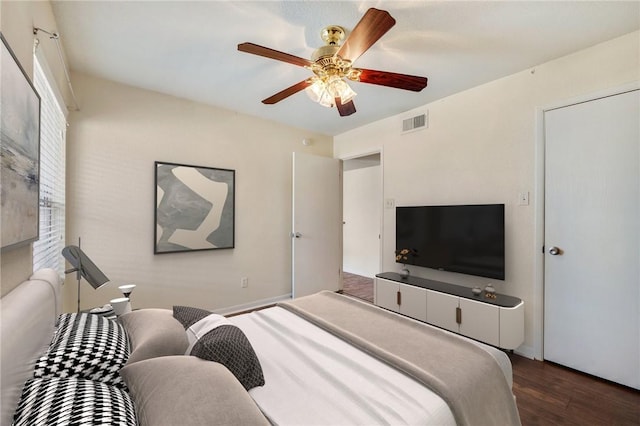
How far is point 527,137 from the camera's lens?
8.08 feet

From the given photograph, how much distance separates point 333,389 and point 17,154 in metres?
1.46

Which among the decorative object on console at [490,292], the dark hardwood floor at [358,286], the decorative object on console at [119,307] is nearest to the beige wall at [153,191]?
the dark hardwood floor at [358,286]

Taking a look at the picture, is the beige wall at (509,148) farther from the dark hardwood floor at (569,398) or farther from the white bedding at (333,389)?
the white bedding at (333,389)

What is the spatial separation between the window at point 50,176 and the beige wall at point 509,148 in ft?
10.7

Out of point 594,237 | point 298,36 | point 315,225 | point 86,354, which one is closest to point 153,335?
point 86,354

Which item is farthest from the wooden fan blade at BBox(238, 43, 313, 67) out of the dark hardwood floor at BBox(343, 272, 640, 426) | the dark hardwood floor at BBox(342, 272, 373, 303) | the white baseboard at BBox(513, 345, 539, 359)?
the dark hardwood floor at BBox(342, 272, 373, 303)

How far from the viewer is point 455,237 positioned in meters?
2.81

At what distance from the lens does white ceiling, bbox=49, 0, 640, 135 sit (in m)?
1.71

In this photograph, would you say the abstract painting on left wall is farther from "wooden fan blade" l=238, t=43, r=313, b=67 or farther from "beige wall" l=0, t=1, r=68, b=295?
"wooden fan blade" l=238, t=43, r=313, b=67

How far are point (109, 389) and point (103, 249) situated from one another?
2.32 m

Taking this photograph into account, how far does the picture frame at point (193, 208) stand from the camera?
2.94m

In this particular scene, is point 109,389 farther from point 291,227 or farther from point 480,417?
point 291,227

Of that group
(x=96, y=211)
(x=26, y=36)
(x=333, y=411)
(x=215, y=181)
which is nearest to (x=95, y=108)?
(x=96, y=211)

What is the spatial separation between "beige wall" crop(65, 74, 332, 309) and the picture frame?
8 centimetres
